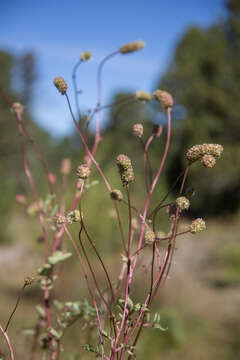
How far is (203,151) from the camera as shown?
1.51ft

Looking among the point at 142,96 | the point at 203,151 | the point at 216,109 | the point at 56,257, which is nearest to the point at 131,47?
the point at 142,96

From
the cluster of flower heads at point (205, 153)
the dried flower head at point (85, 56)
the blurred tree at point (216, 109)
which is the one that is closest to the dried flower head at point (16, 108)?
the dried flower head at point (85, 56)

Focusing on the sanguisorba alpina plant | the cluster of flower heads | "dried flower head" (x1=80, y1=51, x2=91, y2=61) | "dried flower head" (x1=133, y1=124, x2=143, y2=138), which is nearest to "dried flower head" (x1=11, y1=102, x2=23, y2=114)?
the sanguisorba alpina plant

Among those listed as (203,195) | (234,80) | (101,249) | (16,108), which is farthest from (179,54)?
(16,108)

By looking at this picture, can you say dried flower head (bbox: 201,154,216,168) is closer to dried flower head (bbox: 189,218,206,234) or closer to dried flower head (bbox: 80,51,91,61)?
dried flower head (bbox: 189,218,206,234)

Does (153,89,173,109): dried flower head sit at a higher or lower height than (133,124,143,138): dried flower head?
higher

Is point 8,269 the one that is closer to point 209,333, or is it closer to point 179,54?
point 209,333

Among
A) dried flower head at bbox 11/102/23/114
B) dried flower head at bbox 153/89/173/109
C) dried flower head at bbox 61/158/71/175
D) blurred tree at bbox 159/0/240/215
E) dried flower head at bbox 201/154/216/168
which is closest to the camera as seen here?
dried flower head at bbox 201/154/216/168

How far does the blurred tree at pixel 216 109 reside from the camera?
1002 cm

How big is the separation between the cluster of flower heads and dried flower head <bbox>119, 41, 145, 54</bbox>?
0.23 meters

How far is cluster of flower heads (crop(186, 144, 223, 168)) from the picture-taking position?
447 millimetres

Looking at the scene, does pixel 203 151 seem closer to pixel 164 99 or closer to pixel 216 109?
pixel 164 99

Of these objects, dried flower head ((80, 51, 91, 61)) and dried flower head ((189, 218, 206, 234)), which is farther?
dried flower head ((80, 51, 91, 61))

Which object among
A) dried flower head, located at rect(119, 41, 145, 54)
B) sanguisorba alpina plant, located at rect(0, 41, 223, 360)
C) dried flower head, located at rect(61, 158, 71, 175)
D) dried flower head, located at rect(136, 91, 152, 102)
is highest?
dried flower head, located at rect(119, 41, 145, 54)
